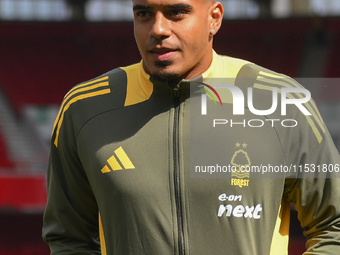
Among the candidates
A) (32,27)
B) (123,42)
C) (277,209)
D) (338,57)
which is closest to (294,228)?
(338,57)

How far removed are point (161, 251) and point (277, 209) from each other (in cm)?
34

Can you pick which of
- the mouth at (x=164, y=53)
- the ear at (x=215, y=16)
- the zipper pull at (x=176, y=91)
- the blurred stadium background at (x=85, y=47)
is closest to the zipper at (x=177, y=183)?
the zipper pull at (x=176, y=91)

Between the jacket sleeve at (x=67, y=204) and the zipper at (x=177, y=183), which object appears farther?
the jacket sleeve at (x=67, y=204)

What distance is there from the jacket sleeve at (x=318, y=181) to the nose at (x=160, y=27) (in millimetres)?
446

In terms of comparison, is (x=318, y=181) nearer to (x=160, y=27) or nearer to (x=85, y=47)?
(x=160, y=27)

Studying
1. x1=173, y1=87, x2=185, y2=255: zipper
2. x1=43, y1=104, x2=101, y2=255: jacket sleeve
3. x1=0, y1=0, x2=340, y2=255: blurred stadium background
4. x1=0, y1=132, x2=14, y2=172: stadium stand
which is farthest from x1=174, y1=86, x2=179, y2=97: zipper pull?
x1=0, y1=0, x2=340, y2=255: blurred stadium background

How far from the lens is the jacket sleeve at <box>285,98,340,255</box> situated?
50.9 inches

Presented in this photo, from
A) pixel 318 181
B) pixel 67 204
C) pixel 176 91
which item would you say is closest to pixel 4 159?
pixel 67 204

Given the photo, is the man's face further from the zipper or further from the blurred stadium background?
the blurred stadium background

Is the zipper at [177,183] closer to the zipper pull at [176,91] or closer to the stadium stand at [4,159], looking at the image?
the zipper pull at [176,91]

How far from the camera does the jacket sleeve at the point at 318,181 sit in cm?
129

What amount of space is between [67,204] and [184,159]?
0.42 metres

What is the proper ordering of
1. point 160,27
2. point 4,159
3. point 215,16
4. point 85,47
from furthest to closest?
point 85,47
point 4,159
point 215,16
point 160,27

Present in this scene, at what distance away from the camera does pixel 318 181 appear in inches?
50.9
